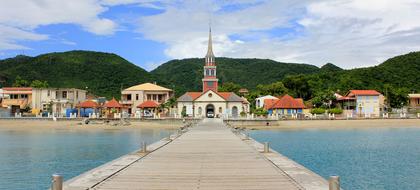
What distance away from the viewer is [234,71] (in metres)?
162

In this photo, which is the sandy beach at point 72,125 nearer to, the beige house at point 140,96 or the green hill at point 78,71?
the beige house at point 140,96

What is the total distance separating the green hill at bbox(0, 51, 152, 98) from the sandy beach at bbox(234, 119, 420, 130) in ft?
187

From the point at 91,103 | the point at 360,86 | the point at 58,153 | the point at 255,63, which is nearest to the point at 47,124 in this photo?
the point at 91,103

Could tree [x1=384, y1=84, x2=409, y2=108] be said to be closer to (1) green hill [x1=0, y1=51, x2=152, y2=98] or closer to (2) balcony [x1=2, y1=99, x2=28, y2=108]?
(1) green hill [x1=0, y1=51, x2=152, y2=98]

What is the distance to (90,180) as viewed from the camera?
1183 cm

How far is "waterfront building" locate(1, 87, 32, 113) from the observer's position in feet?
256

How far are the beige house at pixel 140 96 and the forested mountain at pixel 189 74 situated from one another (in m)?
26.1

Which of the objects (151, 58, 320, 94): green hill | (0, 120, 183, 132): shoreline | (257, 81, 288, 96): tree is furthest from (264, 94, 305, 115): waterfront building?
(151, 58, 320, 94): green hill

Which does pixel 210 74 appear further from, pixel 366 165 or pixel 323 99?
pixel 366 165

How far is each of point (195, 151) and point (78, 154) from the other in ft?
35.8

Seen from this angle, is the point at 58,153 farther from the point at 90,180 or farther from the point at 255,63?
the point at 255,63

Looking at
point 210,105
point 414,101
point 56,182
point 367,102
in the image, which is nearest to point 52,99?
point 210,105

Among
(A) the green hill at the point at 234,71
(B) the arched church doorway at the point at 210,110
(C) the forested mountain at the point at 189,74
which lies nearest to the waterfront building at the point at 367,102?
(C) the forested mountain at the point at 189,74

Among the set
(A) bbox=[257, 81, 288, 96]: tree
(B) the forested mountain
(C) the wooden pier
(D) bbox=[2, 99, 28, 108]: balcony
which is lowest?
(C) the wooden pier
